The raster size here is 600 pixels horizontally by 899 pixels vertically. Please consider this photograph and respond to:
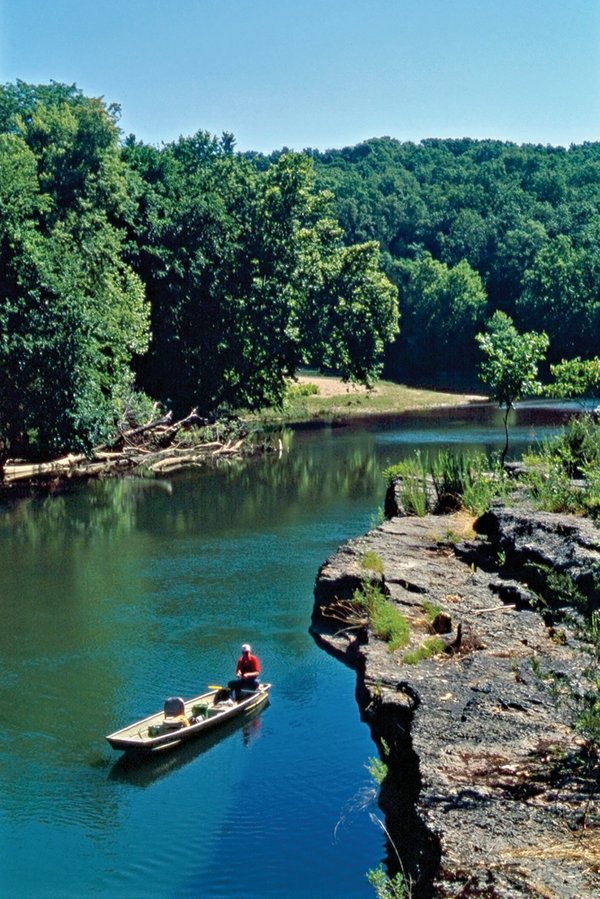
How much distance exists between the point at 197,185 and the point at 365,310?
35.0ft

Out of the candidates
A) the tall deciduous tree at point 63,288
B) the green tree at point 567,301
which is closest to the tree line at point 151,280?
the tall deciduous tree at point 63,288

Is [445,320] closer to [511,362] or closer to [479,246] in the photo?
[479,246]

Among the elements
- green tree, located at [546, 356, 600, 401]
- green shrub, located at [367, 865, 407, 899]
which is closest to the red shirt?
green shrub, located at [367, 865, 407, 899]

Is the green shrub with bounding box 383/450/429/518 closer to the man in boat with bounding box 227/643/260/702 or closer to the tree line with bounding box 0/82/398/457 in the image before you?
the man in boat with bounding box 227/643/260/702

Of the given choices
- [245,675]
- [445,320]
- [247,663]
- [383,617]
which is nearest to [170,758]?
[245,675]

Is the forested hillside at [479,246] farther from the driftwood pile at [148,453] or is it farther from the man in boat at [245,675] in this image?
the man in boat at [245,675]

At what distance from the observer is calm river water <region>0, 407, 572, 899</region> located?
12.7 m

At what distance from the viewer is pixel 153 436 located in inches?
1848

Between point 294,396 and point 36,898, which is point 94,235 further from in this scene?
point 36,898

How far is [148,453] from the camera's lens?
146ft

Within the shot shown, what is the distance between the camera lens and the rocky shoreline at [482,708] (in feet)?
29.9

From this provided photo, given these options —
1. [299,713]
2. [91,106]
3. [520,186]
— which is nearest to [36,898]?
[299,713]

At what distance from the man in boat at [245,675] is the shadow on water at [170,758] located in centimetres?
65

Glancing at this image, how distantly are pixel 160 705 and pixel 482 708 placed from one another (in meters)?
6.50
